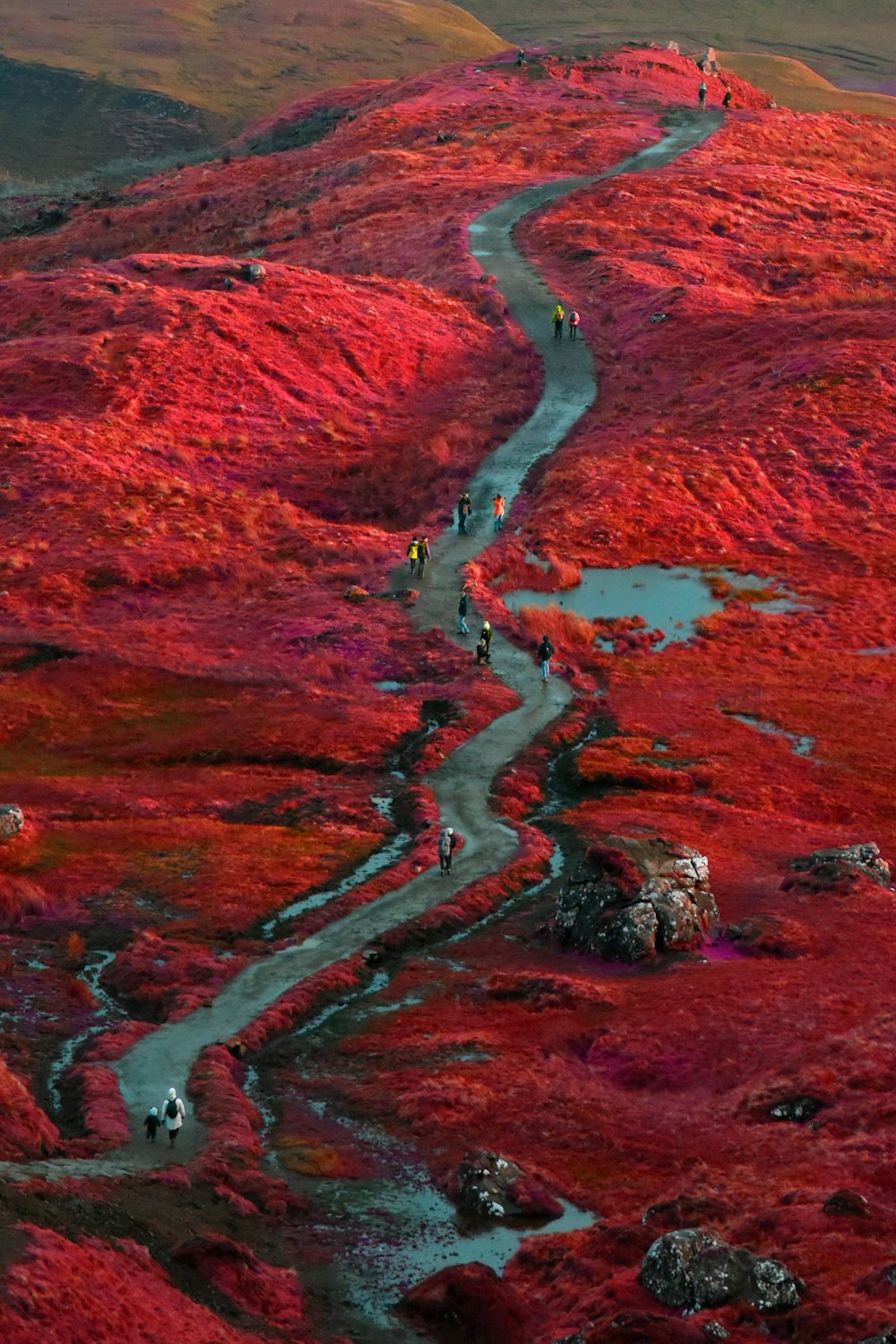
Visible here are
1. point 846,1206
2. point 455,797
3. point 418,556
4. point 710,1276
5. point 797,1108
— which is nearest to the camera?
point 710,1276

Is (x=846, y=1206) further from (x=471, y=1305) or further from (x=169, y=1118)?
(x=169, y=1118)

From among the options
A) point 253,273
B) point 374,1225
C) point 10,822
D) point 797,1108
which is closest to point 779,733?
point 10,822

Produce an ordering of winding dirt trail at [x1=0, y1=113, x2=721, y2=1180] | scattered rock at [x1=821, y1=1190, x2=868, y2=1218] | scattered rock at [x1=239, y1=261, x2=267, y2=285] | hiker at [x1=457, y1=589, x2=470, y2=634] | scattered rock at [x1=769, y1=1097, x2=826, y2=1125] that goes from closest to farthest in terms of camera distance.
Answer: scattered rock at [x1=821, y1=1190, x2=868, y2=1218], scattered rock at [x1=769, y1=1097, x2=826, y2=1125], winding dirt trail at [x1=0, y1=113, x2=721, y2=1180], hiker at [x1=457, y1=589, x2=470, y2=634], scattered rock at [x1=239, y1=261, x2=267, y2=285]

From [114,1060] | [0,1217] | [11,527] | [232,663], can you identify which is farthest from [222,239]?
[0,1217]

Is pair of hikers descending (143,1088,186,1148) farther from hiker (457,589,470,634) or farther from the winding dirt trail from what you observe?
hiker (457,589,470,634)

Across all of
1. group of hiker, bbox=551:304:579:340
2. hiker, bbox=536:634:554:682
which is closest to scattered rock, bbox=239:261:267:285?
group of hiker, bbox=551:304:579:340

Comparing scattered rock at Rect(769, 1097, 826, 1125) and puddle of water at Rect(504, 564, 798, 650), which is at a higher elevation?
scattered rock at Rect(769, 1097, 826, 1125)

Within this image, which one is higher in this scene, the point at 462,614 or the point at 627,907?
the point at 627,907
